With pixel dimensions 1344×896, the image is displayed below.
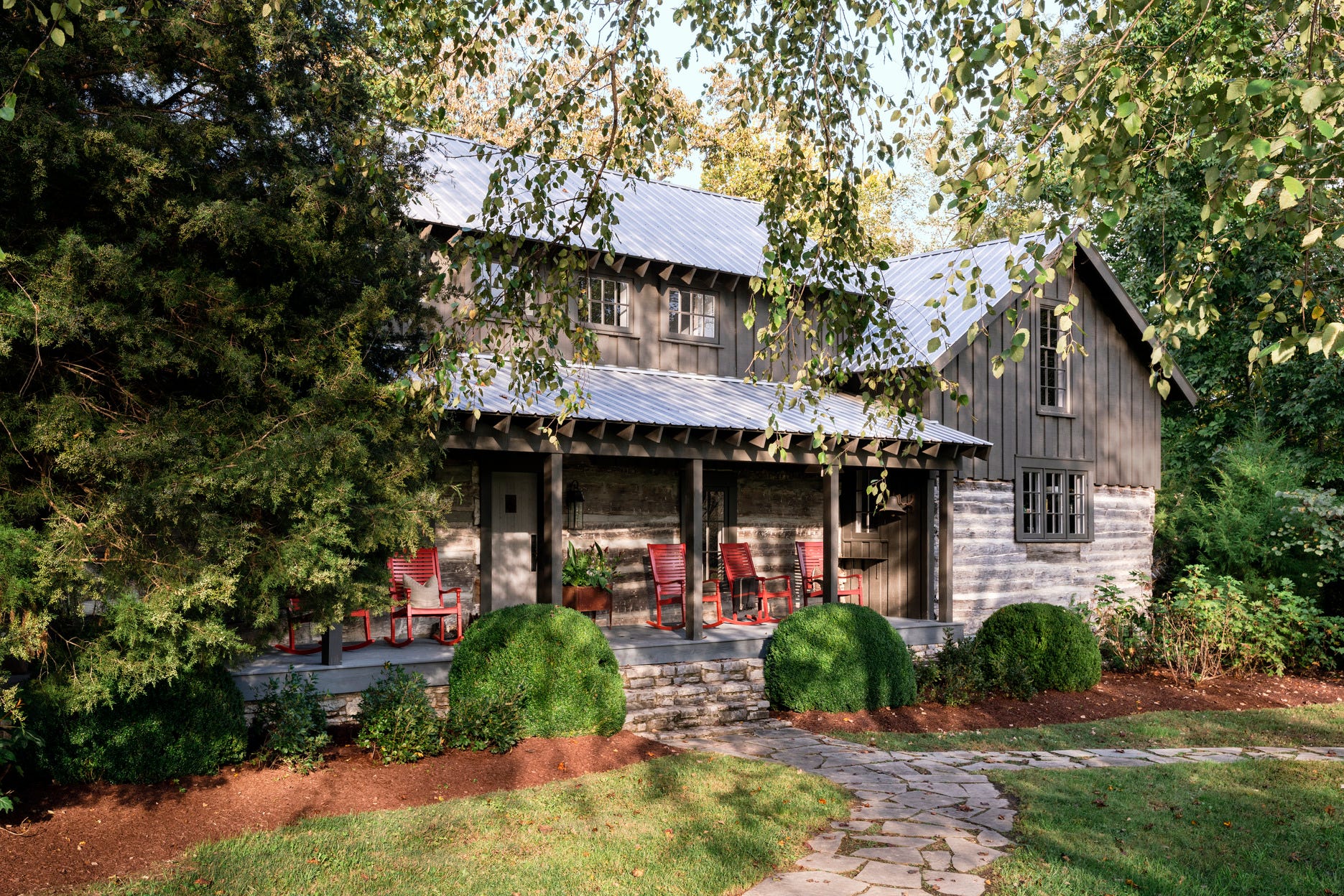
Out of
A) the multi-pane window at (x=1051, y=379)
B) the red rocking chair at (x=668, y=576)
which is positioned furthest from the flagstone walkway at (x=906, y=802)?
the multi-pane window at (x=1051, y=379)

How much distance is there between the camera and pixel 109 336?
587 cm

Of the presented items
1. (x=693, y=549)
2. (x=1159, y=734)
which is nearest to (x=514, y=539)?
(x=693, y=549)

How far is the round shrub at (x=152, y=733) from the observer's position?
250 inches

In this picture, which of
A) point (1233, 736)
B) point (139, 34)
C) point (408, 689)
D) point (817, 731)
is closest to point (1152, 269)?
point (1233, 736)

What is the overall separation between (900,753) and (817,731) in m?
1.06

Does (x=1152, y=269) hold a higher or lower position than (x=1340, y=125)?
higher

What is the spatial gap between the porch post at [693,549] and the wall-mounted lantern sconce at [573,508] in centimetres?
181

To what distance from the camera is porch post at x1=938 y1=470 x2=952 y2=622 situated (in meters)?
14.0

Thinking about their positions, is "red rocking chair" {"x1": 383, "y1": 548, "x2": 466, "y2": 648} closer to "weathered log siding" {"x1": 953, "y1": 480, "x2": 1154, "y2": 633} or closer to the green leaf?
"weathered log siding" {"x1": 953, "y1": 480, "x2": 1154, "y2": 633}

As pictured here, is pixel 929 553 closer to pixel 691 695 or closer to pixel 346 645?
pixel 691 695

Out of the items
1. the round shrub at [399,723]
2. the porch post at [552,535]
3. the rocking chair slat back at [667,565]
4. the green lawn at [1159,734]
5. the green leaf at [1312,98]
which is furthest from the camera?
the rocking chair slat back at [667,565]

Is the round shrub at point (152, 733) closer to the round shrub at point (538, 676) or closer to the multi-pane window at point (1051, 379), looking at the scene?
the round shrub at point (538, 676)

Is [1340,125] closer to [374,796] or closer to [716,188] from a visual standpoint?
[374,796]

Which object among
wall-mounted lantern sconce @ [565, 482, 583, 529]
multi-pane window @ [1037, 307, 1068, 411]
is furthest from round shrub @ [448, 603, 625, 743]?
multi-pane window @ [1037, 307, 1068, 411]
